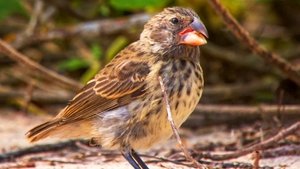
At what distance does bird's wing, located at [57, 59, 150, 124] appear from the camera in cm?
430

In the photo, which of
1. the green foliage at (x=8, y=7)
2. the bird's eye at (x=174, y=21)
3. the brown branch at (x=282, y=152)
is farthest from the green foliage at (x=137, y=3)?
the brown branch at (x=282, y=152)

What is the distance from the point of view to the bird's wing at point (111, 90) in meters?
4.30

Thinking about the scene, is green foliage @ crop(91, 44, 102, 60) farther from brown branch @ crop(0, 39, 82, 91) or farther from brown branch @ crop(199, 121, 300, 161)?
brown branch @ crop(199, 121, 300, 161)

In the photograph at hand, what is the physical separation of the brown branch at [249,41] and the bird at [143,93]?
0.50m

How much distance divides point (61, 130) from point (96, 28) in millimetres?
1883

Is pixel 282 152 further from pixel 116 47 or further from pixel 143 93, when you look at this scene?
pixel 116 47

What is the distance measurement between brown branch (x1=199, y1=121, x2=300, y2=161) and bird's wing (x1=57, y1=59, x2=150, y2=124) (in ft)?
1.83

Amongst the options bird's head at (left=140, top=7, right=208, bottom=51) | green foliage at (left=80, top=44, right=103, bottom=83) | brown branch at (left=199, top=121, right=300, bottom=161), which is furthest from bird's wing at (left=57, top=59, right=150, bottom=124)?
green foliage at (left=80, top=44, right=103, bottom=83)

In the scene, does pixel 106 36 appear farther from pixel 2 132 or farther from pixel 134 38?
pixel 2 132

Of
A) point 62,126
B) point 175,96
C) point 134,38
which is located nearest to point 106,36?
point 134,38

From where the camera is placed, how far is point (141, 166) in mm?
4375

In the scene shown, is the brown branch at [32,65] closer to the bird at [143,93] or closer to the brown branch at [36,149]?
the brown branch at [36,149]

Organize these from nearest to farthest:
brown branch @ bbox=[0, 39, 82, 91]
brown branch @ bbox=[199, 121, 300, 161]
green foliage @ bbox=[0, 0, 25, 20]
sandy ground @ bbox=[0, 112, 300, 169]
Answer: brown branch @ bbox=[199, 121, 300, 161] → sandy ground @ bbox=[0, 112, 300, 169] → brown branch @ bbox=[0, 39, 82, 91] → green foliage @ bbox=[0, 0, 25, 20]

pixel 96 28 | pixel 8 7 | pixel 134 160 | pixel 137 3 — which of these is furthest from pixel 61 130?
pixel 8 7
